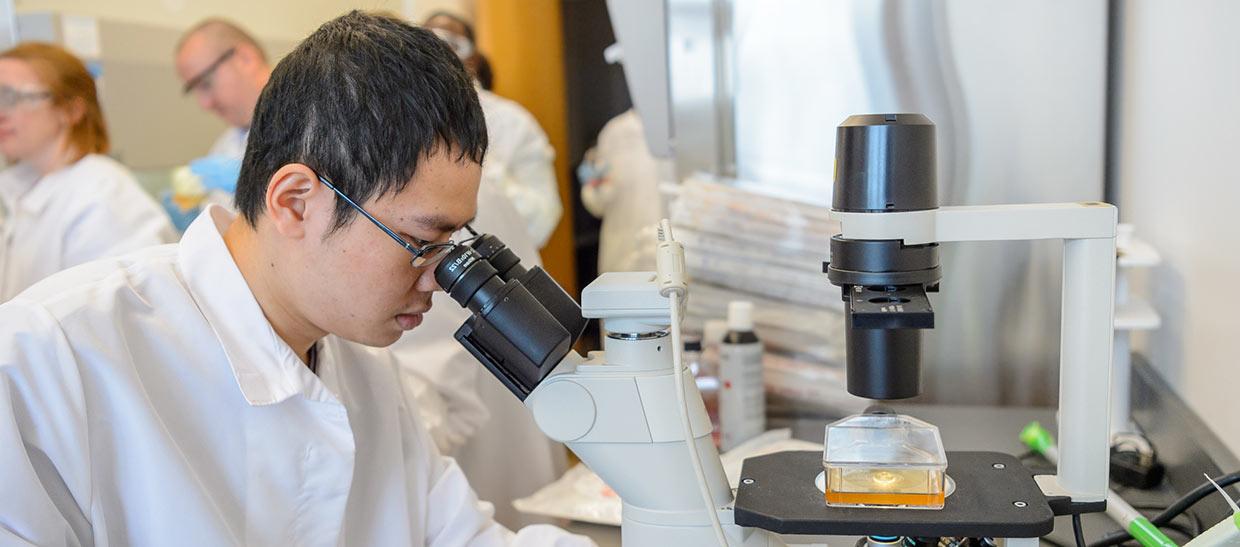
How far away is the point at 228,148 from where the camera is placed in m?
3.46

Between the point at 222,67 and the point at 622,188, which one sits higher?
the point at 222,67

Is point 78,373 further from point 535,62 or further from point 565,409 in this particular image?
point 535,62

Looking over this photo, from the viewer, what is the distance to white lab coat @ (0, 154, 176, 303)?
2.52 meters

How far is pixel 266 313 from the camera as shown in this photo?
3.58 feet

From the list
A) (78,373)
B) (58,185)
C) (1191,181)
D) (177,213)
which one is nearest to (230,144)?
(177,213)

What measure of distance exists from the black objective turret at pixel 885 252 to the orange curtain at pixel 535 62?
147 inches

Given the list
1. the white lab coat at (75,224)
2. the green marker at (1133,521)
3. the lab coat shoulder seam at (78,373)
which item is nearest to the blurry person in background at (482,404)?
the lab coat shoulder seam at (78,373)

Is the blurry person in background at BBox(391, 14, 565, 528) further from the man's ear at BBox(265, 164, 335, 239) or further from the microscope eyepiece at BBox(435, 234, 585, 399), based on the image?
the microscope eyepiece at BBox(435, 234, 585, 399)

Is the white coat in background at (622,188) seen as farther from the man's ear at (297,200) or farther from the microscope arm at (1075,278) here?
the microscope arm at (1075,278)

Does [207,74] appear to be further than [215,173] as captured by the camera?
Yes

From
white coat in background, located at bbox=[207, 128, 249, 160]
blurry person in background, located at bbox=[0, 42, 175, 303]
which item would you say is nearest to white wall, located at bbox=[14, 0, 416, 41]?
white coat in background, located at bbox=[207, 128, 249, 160]

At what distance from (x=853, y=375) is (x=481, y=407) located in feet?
3.72

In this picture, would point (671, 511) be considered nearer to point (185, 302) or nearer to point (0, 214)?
point (185, 302)

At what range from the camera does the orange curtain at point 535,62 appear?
180 inches
